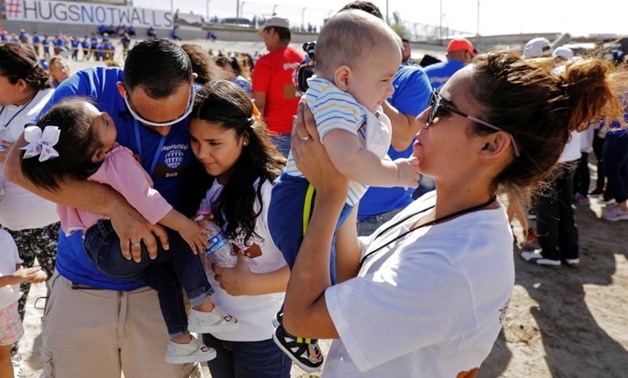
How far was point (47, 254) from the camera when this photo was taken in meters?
3.62

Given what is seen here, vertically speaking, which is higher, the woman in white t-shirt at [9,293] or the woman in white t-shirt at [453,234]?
the woman in white t-shirt at [453,234]

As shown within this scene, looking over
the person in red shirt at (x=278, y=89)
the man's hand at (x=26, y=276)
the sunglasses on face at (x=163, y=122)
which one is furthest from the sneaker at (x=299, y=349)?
the person in red shirt at (x=278, y=89)

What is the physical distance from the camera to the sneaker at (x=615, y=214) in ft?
22.8

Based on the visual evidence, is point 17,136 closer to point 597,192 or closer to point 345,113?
point 345,113

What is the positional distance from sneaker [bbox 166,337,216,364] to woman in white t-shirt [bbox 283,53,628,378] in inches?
29.4

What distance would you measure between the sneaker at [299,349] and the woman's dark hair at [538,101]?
83cm

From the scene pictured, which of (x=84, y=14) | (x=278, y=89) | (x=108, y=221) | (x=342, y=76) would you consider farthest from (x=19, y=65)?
(x=84, y=14)

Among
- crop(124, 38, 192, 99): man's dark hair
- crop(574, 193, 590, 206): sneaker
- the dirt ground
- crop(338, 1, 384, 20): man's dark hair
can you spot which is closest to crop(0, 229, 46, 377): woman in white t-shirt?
the dirt ground

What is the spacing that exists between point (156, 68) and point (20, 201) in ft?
6.63

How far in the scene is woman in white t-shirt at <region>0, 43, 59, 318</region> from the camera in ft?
10.5

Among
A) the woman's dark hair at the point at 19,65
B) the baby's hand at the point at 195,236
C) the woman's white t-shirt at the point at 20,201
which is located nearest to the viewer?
the baby's hand at the point at 195,236

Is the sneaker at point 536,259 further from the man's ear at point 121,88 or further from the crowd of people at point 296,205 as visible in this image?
the man's ear at point 121,88

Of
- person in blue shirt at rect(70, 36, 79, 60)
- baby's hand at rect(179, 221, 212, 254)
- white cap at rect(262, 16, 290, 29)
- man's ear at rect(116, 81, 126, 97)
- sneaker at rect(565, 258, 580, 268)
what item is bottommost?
sneaker at rect(565, 258, 580, 268)

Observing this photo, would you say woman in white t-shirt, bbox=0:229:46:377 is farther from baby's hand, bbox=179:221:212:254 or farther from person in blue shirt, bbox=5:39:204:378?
baby's hand, bbox=179:221:212:254
